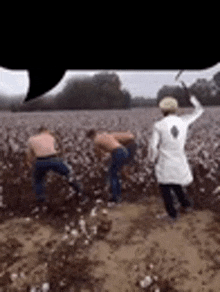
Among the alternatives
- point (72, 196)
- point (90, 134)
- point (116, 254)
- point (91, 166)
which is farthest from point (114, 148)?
point (91, 166)

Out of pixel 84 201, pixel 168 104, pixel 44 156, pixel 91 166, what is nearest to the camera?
pixel 168 104

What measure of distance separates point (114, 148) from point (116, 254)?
1.89 m

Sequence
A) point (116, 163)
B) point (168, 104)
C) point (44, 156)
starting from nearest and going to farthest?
point (168, 104), point (44, 156), point (116, 163)

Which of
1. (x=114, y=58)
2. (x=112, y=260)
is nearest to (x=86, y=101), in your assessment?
(x=112, y=260)

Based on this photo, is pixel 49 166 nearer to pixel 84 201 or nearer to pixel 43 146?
pixel 43 146

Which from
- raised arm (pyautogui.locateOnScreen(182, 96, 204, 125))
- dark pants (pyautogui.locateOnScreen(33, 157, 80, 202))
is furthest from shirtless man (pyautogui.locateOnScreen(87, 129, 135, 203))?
raised arm (pyautogui.locateOnScreen(182, 96, 204, 125))

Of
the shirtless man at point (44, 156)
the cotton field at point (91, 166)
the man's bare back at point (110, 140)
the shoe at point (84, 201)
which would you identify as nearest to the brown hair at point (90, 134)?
the man's bare back at point (110, 140)

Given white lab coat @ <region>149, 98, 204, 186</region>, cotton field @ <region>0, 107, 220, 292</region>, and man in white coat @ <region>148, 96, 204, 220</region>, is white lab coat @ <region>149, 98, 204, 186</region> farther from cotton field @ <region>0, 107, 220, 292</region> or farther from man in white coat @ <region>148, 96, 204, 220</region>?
cotton field @ <region>0, 107, 220, 292</region>

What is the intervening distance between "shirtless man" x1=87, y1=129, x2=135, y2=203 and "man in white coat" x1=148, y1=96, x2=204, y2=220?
1166 mm

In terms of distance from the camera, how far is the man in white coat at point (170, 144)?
477 cm

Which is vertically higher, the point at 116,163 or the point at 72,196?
the point at 116,163

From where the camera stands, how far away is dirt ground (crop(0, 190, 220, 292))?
459 centimetres

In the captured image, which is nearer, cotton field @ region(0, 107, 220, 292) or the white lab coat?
the white lab coat

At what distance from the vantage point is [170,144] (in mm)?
4859
